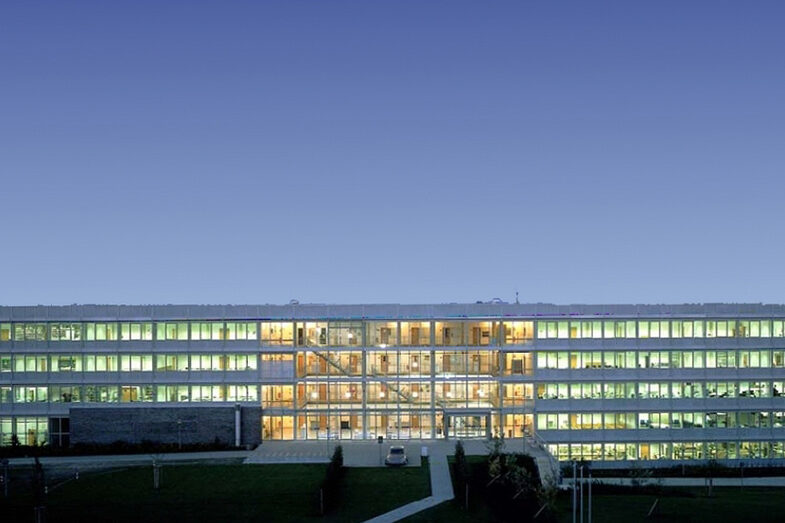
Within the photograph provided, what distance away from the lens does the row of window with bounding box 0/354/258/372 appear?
271 feet

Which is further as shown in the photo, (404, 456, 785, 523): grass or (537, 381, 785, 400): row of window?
(537, 381, 785, 400): row of window

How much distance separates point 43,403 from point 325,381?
2473 centimetres

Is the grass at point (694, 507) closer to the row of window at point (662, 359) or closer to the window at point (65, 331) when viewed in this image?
the row of window at point (662, 359)

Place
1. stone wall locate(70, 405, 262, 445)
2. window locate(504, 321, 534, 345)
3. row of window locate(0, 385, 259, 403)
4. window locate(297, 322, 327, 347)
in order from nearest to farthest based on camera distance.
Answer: stone wall locate(70, 405, 262, 445) → row of window locate(0, 385, 259, 403) → window locate(297, 322, 327, 347) → window locate(504, 321, 534, 345)

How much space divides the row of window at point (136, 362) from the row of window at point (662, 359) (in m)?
27.0

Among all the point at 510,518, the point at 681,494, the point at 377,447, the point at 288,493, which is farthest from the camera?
the point at 377,447

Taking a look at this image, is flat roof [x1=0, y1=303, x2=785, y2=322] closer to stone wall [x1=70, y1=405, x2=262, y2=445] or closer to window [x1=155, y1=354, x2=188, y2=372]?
window [x1=155, y1=354, x2=188, y2=372]

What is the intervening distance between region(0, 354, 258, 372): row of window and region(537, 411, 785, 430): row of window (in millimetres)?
27680

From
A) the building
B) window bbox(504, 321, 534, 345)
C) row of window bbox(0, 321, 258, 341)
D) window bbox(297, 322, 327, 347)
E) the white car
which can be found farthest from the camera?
window bbox(504, 321, 534, 345)

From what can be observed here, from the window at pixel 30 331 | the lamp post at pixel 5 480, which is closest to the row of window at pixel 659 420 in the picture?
the lamp post at pixel 5 480

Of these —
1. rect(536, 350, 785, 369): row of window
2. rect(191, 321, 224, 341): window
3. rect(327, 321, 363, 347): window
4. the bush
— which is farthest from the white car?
rect(191, 321, 224, 341): window

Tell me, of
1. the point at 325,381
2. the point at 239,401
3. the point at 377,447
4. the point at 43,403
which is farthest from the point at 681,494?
the point at 43,403

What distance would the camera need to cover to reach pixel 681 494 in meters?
65.8

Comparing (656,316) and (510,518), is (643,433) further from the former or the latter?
(510,518)
